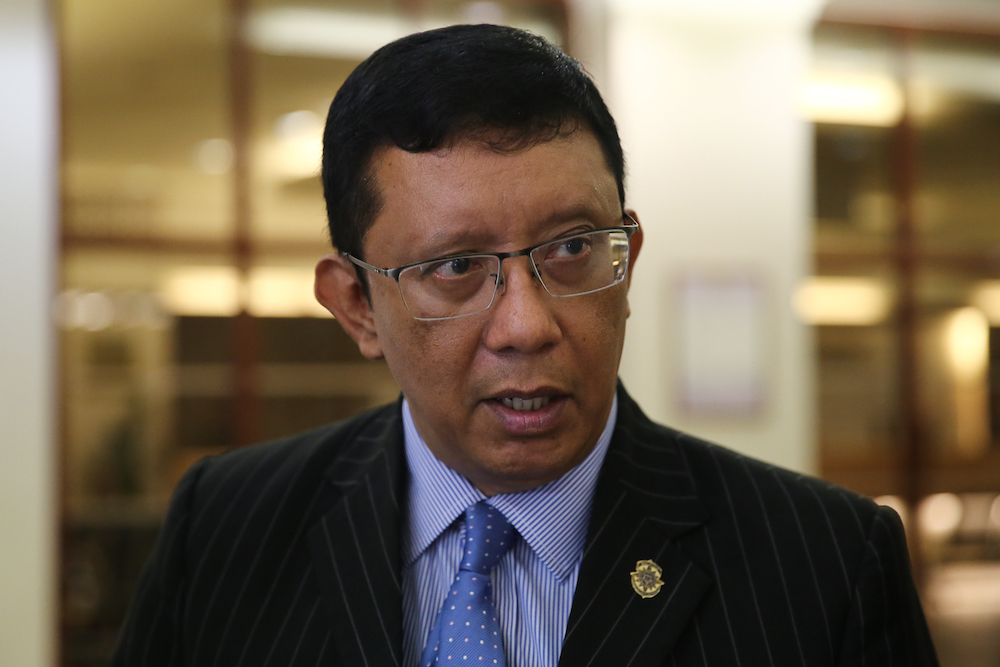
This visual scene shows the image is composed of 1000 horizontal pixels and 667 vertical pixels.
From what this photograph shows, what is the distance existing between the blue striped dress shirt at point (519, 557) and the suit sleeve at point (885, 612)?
33 cm

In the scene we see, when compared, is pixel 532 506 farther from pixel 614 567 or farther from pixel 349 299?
pixel 349 299

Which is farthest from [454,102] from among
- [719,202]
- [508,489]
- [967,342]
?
[967,342]

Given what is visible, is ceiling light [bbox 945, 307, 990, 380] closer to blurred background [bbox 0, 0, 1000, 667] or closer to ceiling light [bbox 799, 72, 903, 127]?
blurred background [bbox 0, 0, 1000, 667]

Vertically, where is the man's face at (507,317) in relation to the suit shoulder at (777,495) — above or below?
above

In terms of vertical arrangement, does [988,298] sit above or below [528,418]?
above

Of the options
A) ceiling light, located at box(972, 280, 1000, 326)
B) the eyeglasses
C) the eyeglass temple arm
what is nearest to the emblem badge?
the eyeglasses

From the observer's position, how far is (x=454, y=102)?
99cm

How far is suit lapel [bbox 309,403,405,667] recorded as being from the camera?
1.06m

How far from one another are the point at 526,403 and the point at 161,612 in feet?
2.04

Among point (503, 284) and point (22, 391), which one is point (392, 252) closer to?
point (503, 284)

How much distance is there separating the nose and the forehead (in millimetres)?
36

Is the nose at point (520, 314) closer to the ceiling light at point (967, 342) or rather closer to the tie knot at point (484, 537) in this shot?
the tie knot at point (484, 537)

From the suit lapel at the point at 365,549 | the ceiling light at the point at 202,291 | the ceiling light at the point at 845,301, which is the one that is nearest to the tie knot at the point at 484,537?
the suit lapel at the point at 365,549

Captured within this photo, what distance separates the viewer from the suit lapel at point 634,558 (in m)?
1.00
